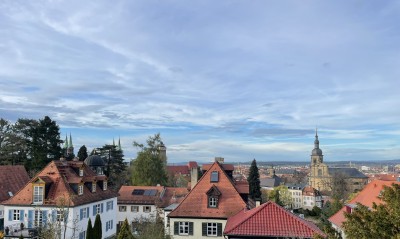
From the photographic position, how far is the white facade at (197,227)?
32.7 m

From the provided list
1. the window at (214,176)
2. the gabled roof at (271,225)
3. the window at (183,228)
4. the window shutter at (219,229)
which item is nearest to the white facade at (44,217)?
the window at (183,228)

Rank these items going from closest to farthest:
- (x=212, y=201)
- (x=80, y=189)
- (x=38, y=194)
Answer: (x=212, y=201) < (x=38, y=194) < (x=80, y=189)

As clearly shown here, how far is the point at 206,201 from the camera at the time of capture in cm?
3372

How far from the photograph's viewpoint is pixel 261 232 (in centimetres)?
2539

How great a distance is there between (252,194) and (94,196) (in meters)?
40.0

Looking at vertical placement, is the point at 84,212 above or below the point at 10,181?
below

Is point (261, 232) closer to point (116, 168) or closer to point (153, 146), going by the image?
point (153, 146)

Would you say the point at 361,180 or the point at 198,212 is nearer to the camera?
the point at 198,212

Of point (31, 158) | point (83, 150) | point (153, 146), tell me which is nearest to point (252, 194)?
point (153, 146)

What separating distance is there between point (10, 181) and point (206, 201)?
23.7m

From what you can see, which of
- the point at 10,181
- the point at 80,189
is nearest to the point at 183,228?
the point at 80,189

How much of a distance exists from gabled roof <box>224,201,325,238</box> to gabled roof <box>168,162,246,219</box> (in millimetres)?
6211

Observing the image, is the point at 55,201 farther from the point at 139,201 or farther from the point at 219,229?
the point at 139,201

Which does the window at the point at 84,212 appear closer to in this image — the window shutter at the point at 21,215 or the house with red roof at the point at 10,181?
the window shutter at the point at 21,215
